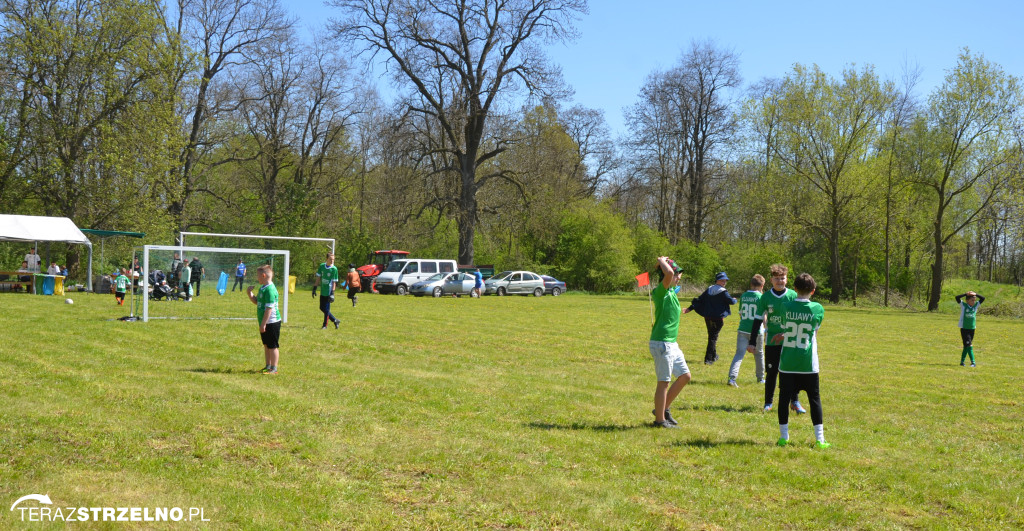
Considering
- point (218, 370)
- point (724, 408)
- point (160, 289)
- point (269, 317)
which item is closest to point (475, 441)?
point (724, 408)

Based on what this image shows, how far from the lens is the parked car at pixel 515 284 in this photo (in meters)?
38.4

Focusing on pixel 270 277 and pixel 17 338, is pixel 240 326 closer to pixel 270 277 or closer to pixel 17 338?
pixel 17 338

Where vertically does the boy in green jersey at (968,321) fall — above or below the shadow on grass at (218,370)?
above

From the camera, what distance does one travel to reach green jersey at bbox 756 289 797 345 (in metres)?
7.24

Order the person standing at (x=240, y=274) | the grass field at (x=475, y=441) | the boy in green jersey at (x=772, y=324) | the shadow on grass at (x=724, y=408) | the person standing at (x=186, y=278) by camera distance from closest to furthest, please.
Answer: the grass field at (x=475, y=441)
the boy in green jersey at (x=772, y=324)
the shadow on grass at (x=724, y=408)
the person standing at (x=240, y=274)
the person standing at (x=186, y=278)

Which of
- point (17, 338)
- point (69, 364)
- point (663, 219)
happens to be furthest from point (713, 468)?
point (663, 219)

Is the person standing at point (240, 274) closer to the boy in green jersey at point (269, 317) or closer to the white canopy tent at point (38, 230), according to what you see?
the white canopy tent at point (38, 230)

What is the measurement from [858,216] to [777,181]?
4376 millimetres

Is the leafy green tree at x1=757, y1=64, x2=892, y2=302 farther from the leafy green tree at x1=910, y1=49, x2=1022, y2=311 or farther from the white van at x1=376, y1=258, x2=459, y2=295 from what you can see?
the white van at x1=376, y1=258, x2=459, y2=295

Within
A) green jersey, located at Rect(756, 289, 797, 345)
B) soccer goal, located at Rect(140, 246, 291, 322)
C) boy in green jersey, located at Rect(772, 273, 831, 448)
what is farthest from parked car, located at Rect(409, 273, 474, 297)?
boy in green jersey, located at Rect(772, 273, 831, 448)

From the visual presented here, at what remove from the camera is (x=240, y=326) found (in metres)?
15.7

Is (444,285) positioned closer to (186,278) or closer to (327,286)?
(186,278)

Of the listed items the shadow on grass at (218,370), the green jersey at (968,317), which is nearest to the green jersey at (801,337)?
the shadow on grass at (218,370)

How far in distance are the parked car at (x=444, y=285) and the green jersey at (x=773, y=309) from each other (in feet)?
81.8
